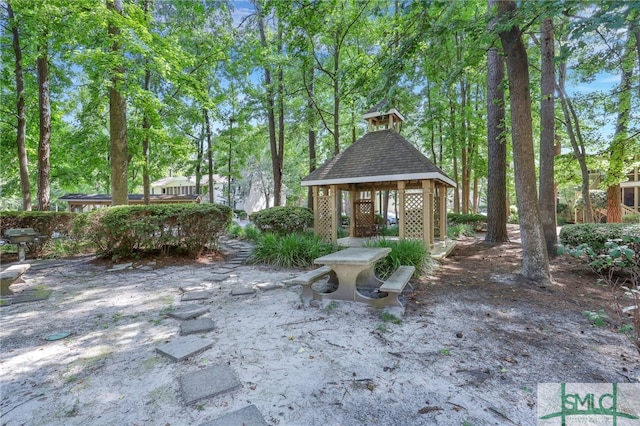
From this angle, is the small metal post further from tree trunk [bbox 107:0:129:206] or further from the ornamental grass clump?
the ornamental grass clump

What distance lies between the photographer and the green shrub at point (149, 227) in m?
7.29

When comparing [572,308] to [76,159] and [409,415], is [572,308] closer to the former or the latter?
[409,415]

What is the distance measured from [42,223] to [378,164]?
31.7ft

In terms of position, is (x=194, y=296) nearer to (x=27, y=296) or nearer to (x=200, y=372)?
(x=200, y=372)

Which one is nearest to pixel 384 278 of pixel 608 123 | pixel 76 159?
pixel 608 123

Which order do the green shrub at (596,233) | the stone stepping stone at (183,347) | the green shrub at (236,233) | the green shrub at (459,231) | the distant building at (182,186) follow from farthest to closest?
the distant building at (182,186) < the green shrub at (236,233) < the green shrub at (459,231) < the green shrub at (596,233) < the stone stepping stone at (183,347)

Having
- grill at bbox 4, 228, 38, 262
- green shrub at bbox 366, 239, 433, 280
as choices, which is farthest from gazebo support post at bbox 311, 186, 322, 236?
grill at bbox 4, 228, 38, 262

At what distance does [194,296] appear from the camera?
16.4ft

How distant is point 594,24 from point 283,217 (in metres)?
8.00

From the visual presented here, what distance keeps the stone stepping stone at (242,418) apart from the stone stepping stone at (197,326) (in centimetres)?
168

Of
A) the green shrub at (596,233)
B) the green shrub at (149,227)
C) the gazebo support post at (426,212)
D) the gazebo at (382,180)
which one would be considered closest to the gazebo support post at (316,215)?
the gazebo at (382,180)

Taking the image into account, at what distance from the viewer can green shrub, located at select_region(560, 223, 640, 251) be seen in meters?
5.87

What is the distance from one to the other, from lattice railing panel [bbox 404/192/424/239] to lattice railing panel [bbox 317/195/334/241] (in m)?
2.48

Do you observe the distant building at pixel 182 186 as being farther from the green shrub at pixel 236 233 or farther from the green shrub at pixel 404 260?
the green shrub at pixel 404 260
